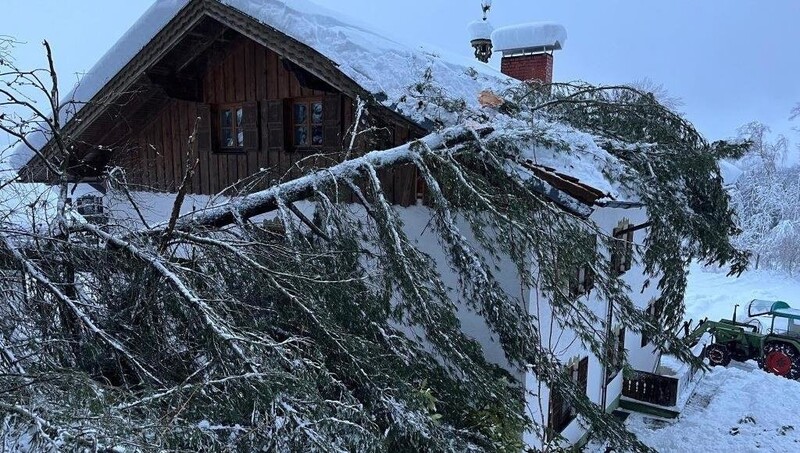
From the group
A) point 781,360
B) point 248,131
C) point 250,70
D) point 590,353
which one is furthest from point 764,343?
point 250,70

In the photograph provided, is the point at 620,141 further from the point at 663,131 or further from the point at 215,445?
the point at 215,445

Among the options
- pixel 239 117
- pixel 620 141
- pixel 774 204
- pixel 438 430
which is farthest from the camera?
pixel 774 204

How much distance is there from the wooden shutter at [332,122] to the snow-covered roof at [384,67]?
3.77 ft

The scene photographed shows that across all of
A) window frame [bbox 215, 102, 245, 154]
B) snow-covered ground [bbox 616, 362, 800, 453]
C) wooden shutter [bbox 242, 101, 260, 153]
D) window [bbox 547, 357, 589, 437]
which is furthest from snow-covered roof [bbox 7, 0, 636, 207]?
snow-covered ground [bbox 616, 362, 800, 453]

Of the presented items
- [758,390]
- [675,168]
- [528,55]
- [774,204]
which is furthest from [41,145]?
[774,204]

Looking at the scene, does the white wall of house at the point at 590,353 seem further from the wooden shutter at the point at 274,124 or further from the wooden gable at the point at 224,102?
the wooden shutter at the point at 274,124

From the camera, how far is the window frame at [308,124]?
784 centimetres

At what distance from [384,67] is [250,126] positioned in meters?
3.29

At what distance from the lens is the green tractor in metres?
14.2

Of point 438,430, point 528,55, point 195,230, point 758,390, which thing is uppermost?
point 528,55

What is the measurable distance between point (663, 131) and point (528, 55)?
9.64 m

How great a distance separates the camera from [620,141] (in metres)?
6.00

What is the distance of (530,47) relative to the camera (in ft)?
48.5

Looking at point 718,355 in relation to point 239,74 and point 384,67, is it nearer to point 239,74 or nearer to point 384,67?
point 384,67
